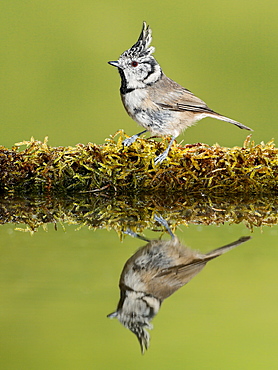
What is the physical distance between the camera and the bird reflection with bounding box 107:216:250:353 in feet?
4.29

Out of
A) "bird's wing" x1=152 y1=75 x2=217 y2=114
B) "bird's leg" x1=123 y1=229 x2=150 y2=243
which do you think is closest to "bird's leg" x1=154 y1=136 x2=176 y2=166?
"bird's wing" x1=152 y1=75 x2=217 y2=114

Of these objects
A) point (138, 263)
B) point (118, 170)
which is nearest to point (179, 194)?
point (118, 170)

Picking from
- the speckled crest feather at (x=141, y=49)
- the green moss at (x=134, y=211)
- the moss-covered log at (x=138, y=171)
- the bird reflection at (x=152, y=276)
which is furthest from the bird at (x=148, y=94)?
the bird reflection at (x=152, y=276)

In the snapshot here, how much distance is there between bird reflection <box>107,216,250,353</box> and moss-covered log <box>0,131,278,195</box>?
38.2 inches

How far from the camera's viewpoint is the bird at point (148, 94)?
3.26 meters

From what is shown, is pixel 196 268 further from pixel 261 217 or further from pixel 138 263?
pixel 261 217

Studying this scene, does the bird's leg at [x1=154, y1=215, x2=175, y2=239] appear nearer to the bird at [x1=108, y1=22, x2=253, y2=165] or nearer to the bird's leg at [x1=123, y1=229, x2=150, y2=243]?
the bird's leg at [x1=123, y1=229, x2=150, y2=243]

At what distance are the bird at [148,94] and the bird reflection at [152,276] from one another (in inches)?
55.0

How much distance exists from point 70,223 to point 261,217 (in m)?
0.85

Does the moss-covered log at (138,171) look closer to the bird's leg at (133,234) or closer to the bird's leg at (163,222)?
the bird's leg at (163,222)

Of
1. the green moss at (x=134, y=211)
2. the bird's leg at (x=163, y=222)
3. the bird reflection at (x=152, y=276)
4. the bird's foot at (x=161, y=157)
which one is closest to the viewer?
the bird reflection at (x=152, y=276)

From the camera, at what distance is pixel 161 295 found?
143 cm

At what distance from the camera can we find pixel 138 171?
9.66 feet

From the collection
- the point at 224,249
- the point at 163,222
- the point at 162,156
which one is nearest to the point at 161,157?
the point at 162,156
